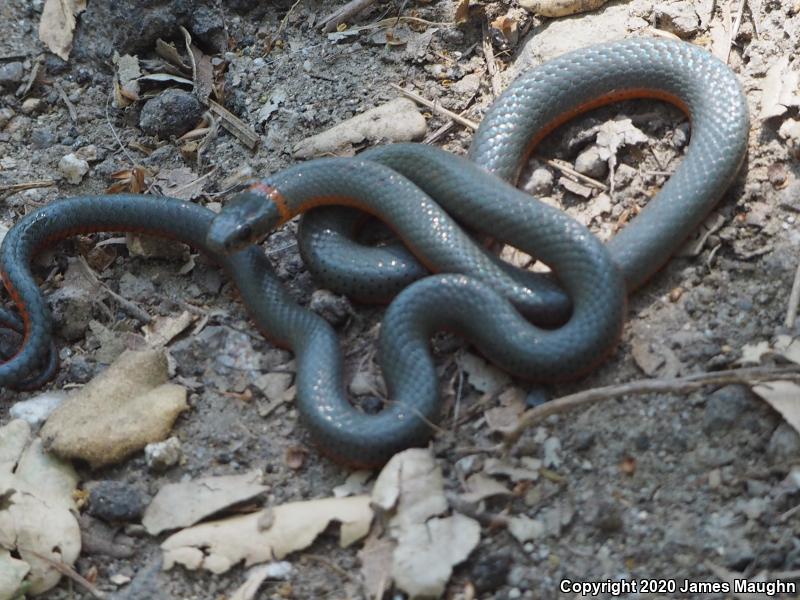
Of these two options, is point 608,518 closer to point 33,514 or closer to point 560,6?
point 33,514

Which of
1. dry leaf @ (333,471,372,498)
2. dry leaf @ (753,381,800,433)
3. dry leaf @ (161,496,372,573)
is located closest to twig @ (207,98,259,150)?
dry leaf @ (333,471,372,498)

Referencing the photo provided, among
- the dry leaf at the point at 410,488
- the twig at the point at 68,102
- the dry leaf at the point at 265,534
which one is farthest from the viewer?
the twig at the point at 68,102

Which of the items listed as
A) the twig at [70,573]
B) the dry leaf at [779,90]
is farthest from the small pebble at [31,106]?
the dry leaf at [779,90]

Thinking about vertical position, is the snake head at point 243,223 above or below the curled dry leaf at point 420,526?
above

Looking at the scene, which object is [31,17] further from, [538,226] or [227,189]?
[538,226]

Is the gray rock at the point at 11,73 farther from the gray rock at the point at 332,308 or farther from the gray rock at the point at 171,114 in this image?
the gray rock at the point at 332,308

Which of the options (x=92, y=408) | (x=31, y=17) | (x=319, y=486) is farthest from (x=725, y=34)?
(x=31, y=17)

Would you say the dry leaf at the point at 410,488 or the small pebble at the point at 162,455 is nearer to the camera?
the dry leaf at the point at 410,488
